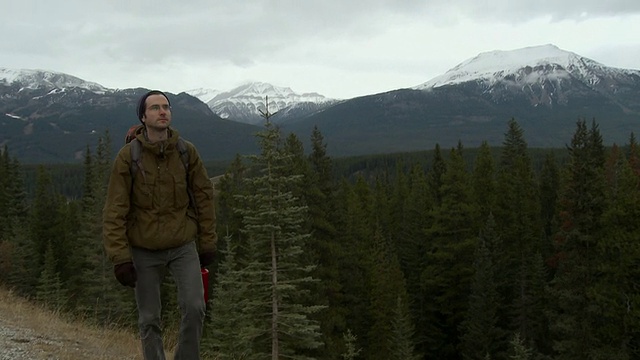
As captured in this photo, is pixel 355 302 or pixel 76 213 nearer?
pixel 355 302

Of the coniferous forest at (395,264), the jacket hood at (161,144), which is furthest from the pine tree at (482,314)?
the jacket hood at (161,144)

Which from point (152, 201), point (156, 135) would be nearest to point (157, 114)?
→ point (156, 135)

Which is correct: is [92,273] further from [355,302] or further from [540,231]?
[540,231]

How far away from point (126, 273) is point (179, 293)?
566 mm

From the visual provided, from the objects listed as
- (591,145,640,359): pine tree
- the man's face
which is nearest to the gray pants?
the man's face

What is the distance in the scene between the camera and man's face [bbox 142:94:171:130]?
5555mm

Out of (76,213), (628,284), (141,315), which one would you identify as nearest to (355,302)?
(628,284)

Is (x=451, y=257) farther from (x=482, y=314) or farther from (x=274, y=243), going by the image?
(x=274, y=243)

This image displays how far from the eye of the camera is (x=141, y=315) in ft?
18.8

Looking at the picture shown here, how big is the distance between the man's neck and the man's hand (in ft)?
3.98

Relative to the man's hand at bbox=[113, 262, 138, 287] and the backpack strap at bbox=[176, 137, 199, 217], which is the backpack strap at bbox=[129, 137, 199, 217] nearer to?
the backpack strap at bbox=[176, 137, 199, 217]

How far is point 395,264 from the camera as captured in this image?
1427 inches

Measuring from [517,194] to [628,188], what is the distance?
12.4 meters

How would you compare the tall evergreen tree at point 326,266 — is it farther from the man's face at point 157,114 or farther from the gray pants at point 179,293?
the man's face at point 157,114
